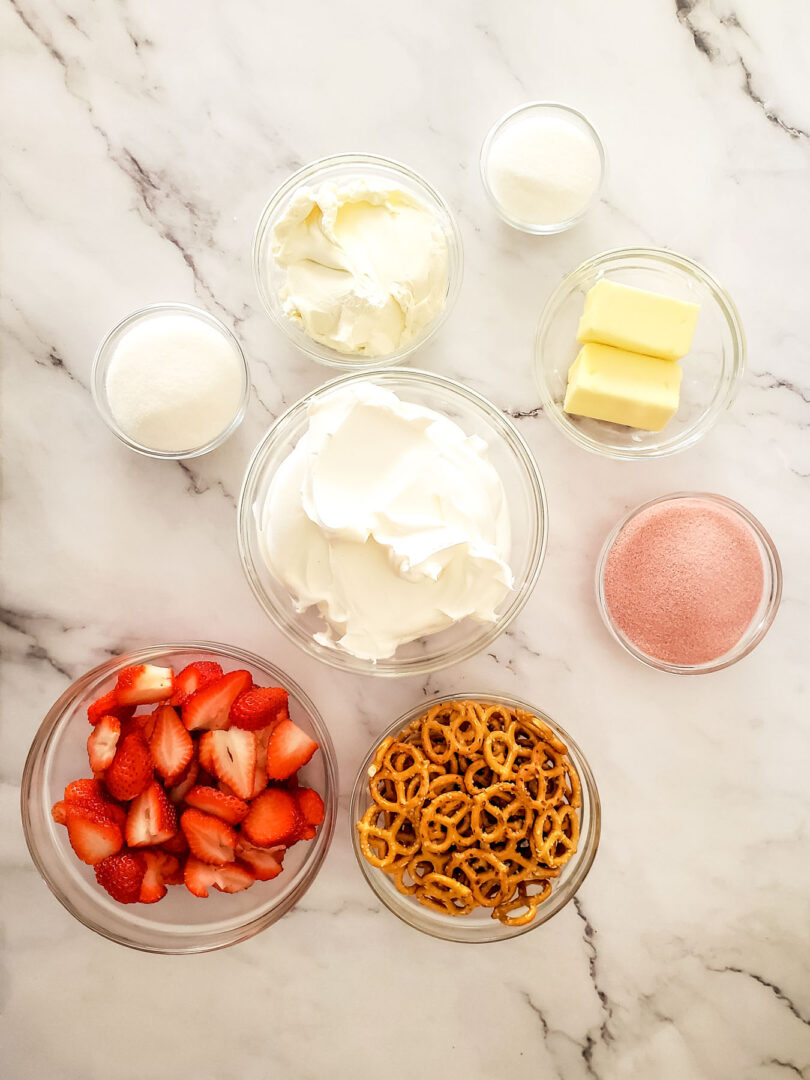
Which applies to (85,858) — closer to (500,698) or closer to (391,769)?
(391,769)

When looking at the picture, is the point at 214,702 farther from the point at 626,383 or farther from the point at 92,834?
the point at 626,383

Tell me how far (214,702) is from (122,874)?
0.35 meters

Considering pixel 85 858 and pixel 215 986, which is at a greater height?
pixel 85 858

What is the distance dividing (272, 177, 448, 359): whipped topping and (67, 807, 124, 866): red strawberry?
100 centimetres

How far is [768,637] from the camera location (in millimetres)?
1682

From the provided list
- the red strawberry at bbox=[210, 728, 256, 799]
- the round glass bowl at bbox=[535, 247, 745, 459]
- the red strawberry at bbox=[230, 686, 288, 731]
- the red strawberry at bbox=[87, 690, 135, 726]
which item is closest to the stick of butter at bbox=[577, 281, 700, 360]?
the round glass bowl at bbox=[535, 247, 745, 459]

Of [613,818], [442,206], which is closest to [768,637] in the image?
[613,818]

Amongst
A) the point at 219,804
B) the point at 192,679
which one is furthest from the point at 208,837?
the point at 192,679

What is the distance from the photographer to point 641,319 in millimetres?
1466

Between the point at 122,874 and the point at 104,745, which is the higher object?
the point at 104,745

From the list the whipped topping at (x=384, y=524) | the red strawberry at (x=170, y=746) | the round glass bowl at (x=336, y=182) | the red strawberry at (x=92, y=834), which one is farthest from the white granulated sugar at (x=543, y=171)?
the red strawberry at (x=92, y=834)

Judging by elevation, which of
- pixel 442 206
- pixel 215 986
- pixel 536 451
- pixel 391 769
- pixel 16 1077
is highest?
pixel 442 206

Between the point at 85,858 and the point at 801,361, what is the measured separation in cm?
178

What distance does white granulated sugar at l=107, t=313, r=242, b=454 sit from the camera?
1.47 metres
